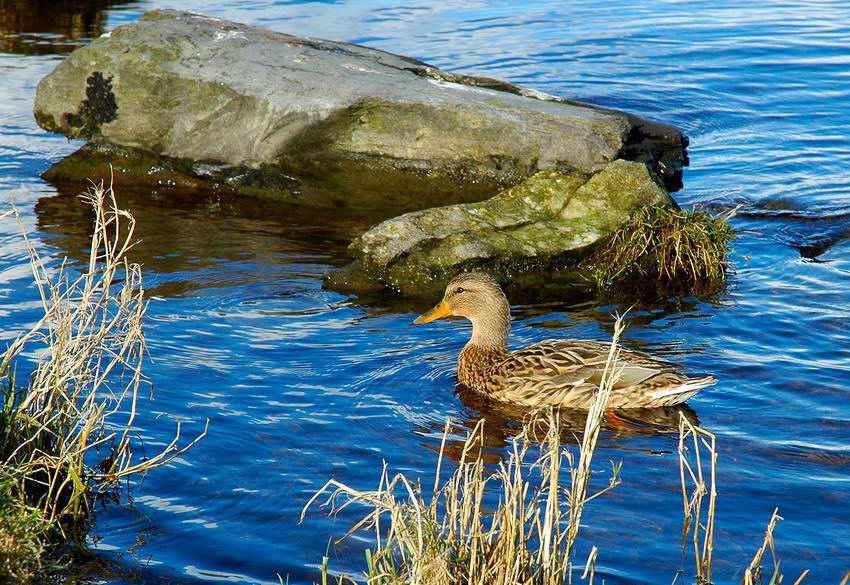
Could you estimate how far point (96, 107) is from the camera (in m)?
12.3

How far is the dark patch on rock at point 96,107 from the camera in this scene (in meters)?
12.2

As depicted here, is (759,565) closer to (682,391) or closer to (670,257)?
(682,391)

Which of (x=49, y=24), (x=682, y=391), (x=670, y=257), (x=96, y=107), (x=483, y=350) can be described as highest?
(x=49, y=24)

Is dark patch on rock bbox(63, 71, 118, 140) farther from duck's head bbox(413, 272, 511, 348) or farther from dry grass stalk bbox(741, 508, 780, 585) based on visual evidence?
dry grass stalk bbox(741, 508, 780, 585)

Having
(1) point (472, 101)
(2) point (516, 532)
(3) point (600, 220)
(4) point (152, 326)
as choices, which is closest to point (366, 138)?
(1) point (472, 101)

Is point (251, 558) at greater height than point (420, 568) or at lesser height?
lesser

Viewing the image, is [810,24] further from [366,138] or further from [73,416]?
[73,416]

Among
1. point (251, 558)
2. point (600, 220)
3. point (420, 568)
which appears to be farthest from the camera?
point (600, 220)

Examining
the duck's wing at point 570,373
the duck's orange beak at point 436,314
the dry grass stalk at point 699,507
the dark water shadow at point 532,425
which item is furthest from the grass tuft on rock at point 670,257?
the dry grass stalk at point 699,507

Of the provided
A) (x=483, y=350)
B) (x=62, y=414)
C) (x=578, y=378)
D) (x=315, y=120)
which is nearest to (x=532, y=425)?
(x=578, y=378)

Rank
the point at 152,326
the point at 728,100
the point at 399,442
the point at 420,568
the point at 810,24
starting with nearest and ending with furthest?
the point at 420,568 < the point at 399,442 < the point at 152,326 < the point at 728,100 < the point at 810,24

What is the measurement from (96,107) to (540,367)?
23.3 feet

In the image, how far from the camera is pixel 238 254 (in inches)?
406

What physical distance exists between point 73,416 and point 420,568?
2.27 meters
